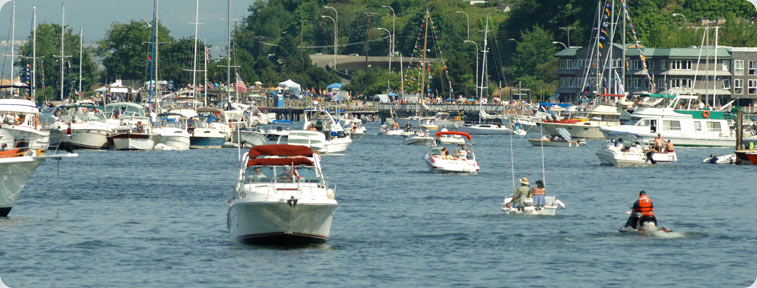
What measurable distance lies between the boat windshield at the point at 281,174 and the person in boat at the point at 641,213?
38.2ft

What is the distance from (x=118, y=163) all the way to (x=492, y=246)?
50.4m

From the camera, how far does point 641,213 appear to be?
45031 millimetres

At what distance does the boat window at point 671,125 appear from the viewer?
380ft

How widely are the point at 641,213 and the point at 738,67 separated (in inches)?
5674

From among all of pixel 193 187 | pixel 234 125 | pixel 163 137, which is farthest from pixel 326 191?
pixel 234 125

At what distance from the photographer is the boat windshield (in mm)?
41062

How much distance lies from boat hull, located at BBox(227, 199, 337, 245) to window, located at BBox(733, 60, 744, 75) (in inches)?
5970

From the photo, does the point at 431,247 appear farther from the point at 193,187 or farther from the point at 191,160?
the point at 191,160

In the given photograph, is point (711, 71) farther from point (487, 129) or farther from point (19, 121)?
point (19, 121)

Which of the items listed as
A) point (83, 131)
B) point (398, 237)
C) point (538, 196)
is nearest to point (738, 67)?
point (83, 131)

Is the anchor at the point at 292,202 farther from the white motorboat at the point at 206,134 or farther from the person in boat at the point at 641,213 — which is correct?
the white motorboat at the point at 206,134

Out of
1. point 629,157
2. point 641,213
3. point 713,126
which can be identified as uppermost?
point 713,126

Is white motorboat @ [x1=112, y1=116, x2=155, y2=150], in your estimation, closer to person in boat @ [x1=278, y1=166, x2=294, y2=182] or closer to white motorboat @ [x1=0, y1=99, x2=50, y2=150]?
white motorboat @ [x1=0, y1=99, x2=50, y2=150]

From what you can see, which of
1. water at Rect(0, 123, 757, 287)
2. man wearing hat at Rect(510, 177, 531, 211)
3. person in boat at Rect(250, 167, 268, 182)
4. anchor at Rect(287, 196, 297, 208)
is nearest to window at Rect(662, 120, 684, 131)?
water at Rect(0, 123, 757, 287)
